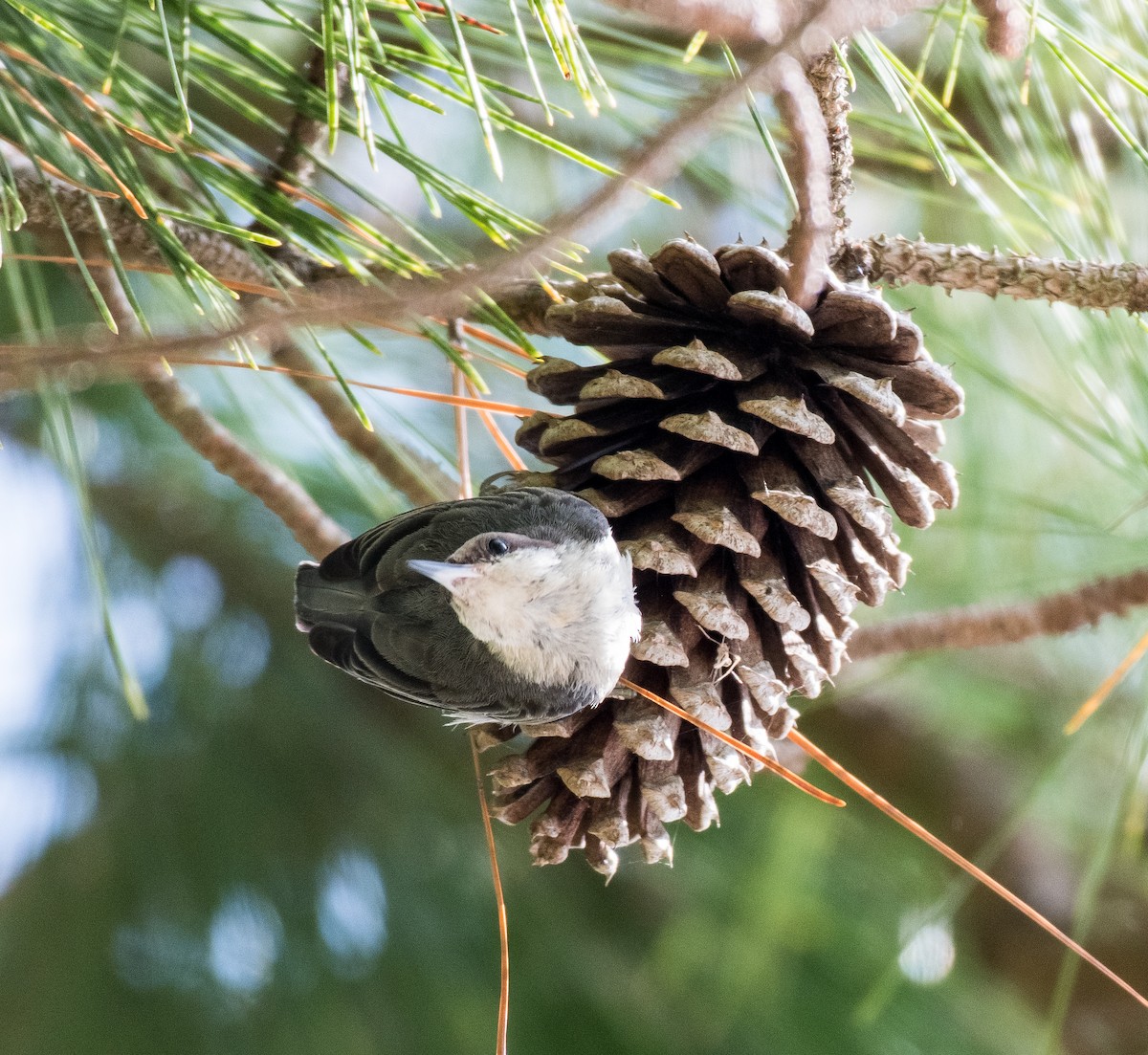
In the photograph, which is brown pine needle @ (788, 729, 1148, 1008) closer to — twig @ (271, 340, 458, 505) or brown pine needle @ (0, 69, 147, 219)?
twig @ (271, 340, 458, 505)

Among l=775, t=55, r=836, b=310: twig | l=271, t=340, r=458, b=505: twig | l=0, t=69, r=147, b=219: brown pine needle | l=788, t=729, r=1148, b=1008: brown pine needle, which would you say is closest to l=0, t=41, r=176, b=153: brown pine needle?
l=0, t=69, r=147, b=219: brown pine needle

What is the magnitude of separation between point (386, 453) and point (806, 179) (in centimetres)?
31

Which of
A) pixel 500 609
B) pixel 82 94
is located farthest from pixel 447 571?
pixel 82 94

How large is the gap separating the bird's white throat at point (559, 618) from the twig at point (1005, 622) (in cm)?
31

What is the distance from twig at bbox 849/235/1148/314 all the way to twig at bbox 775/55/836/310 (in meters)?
0.05

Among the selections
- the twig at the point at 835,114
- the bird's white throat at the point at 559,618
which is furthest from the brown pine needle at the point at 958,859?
the twig at the point at 835,114

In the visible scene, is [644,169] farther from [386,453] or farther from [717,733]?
[386,453]

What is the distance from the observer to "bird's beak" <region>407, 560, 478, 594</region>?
342 mm

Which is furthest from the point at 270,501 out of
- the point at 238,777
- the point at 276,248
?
the point at 238,777

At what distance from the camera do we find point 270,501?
54 centimetres

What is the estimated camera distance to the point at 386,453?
1.90 ft

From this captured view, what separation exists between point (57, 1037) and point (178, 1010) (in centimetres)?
8

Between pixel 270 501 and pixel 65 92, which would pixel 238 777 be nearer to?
pixel 270 501

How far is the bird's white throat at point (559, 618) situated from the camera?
37 centimetres
